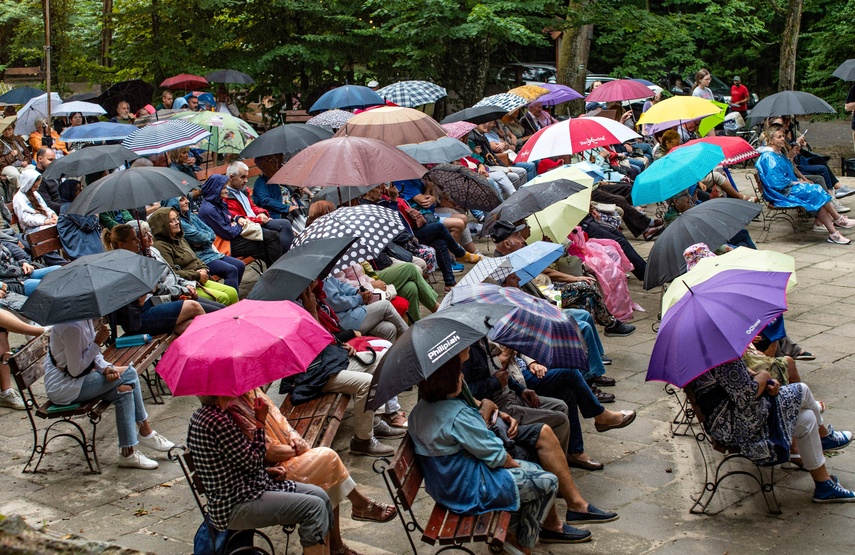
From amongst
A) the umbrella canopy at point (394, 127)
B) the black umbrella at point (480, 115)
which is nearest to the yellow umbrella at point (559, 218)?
the umbrella canopy at point (394, 127)

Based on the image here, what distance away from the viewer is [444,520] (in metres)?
4.98

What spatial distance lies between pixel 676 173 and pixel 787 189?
11.9 ft

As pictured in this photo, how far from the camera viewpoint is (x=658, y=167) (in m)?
9.90

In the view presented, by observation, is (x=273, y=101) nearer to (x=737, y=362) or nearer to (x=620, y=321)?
(x=620, y=321)

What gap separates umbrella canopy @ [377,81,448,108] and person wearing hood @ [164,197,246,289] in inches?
198

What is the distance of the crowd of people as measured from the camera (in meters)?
4.99

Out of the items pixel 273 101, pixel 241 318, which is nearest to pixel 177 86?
pixel 273 101

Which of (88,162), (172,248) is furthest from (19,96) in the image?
(172,248)

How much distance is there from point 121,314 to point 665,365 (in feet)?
13.8

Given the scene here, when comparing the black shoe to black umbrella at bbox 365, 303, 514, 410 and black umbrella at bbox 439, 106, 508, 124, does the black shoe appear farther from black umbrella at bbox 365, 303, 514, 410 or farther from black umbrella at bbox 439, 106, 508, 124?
black umbrella at bbox 439, 106, 508, 124

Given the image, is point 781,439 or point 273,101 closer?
point 781,439

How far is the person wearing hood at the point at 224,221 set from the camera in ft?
32.7

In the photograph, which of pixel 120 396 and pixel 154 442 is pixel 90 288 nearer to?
pixel 120 396

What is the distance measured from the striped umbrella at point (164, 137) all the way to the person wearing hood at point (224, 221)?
42.3 inches
